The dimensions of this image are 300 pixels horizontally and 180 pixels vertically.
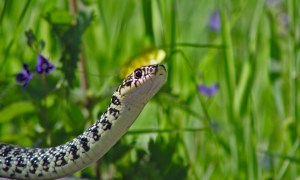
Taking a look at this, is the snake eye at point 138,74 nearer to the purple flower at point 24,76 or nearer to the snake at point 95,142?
the snake at point 95,142

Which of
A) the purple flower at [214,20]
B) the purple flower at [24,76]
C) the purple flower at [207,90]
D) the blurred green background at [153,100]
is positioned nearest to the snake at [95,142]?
the purple flower at [24,76]

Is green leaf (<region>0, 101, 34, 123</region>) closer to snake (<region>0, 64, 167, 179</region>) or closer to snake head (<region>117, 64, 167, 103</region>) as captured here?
snake (<region>0, 64, 167, 179</region>)

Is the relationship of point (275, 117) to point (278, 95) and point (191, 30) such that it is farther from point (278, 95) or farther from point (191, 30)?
point (191, 30)

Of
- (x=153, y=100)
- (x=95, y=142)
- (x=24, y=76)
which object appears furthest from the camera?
(x=153, y=100)

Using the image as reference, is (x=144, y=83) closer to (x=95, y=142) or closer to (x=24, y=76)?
(x=95, y=142)

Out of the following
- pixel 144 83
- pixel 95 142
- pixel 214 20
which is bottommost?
pixel 95 142

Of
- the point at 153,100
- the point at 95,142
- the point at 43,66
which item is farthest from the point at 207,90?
the point at 95,142

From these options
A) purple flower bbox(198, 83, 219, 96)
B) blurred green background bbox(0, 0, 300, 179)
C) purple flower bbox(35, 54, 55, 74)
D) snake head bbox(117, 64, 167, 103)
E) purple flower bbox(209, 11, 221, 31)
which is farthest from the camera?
purple flower bbox(209, 11, 221, 31)

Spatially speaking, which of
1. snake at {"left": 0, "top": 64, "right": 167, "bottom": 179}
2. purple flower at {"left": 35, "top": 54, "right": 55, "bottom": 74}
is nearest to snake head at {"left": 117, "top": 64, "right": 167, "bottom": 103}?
snake at {"left": 0, "top": 64, "right": 167, "bottom": 179}
